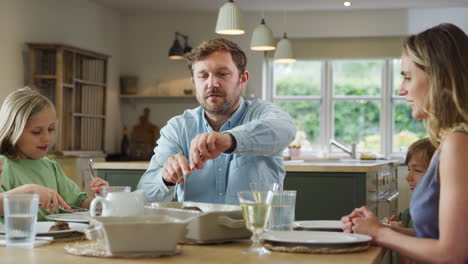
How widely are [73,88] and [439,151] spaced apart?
553 centimetres

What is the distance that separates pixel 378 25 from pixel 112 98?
3.30 m

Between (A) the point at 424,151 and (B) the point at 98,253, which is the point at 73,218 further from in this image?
(A) the point at 424,151

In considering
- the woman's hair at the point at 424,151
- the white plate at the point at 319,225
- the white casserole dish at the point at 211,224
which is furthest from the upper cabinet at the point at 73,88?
the white casserole dish at the point at 211,224

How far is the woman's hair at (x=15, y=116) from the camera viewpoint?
2211 mm

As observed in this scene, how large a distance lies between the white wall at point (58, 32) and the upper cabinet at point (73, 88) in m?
0.15

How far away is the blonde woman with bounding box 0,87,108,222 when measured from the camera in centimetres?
221

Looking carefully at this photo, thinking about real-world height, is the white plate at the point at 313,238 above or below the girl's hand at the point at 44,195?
below

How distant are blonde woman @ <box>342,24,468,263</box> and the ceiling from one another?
5860 mm

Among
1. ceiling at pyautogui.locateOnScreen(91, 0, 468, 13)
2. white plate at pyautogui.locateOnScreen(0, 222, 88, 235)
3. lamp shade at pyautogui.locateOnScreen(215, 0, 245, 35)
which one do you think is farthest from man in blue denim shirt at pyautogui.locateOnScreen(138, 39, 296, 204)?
ceiling at pyautogui.locateOnScreen(91, 0, 468, 13)

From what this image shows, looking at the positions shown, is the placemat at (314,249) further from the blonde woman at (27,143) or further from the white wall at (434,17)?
the white wall at (434,17)

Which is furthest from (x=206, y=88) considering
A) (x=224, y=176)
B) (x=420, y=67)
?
(x=420, y=67)

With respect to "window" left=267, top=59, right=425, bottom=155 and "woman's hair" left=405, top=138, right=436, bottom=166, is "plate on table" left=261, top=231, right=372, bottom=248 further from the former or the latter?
"window" left=267, top=59, right=425, bottom=155

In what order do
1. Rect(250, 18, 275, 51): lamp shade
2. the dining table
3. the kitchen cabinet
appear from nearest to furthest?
the dining table < the kitchen cabinet < Rect(250, 18, 275, 51): lamp shade

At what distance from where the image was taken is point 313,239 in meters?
1.50
